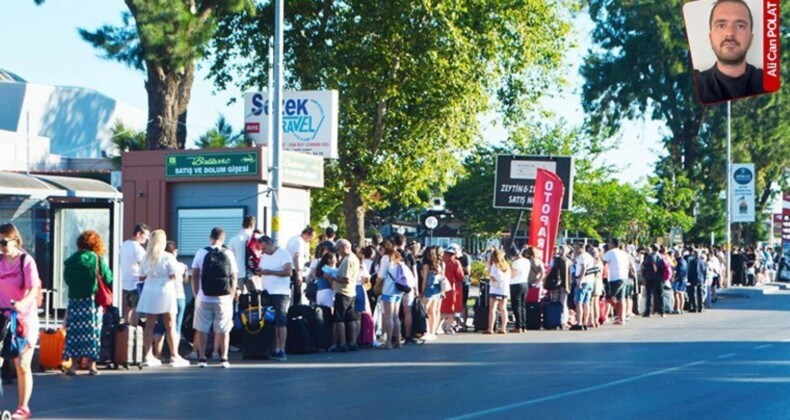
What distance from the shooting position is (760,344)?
20.9m

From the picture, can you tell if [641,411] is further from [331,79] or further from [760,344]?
[331,79]

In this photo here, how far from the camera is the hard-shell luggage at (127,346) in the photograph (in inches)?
655

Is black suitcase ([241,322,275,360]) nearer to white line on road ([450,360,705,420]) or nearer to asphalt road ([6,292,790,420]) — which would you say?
asphalt road ([6,292,790,420])

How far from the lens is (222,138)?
28.0 meters

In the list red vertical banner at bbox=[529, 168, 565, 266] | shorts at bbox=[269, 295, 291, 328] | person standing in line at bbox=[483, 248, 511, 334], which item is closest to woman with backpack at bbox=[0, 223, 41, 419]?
shorts at bbox=[269, 295, 291, 328]

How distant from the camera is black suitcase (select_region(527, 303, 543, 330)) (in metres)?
25.1

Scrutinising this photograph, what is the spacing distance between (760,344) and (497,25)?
1978cm

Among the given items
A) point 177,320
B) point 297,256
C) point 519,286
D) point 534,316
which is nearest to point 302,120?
point 519,286

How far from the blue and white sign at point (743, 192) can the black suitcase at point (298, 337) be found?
34631mm

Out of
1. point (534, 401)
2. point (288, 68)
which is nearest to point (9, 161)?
point (288, 68)

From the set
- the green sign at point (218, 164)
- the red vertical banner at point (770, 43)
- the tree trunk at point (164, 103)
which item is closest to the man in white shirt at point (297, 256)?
the green sign at point (218, 164)

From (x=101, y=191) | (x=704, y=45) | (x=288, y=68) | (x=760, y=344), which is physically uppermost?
(x=288, y=68)

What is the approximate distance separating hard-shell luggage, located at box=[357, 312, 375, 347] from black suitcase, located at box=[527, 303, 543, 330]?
553 cm

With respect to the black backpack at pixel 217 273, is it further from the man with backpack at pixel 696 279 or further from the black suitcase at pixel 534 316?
the man with backpack at pixel 696 279
